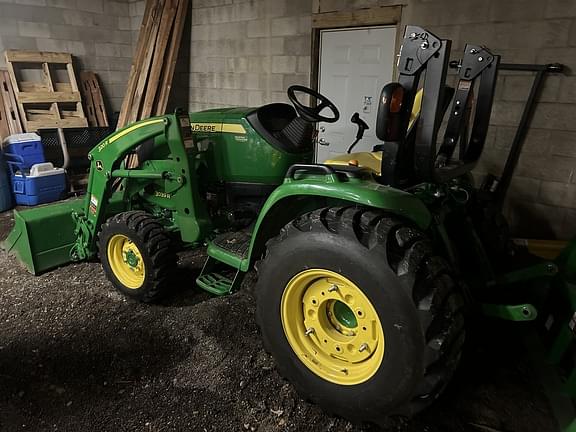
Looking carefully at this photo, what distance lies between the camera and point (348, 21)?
396 centimetres

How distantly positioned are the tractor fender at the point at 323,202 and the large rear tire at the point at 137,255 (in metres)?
0.61

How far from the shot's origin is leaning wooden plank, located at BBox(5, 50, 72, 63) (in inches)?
203

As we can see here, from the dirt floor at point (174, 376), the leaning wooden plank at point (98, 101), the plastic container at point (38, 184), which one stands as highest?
the leaning wooden plank at point (98, 101)

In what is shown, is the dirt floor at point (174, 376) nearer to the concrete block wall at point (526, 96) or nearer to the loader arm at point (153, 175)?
the loader arm at point (153, 175)

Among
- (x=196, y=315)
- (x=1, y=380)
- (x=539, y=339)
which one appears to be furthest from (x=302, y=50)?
(x=1, y=380)

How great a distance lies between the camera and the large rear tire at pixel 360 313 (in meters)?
1.45

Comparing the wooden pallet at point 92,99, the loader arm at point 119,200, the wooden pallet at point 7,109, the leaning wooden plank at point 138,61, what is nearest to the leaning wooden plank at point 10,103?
the wooden pallet at point 7,109

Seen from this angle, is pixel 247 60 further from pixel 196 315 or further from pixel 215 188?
pixel 196 315

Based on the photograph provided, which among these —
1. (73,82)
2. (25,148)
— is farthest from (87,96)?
(25,148)

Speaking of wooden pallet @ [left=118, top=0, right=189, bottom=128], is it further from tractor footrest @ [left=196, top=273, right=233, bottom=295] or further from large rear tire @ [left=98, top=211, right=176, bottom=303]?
tractor footrest @ [left=196, top=273, right=233, bottom=295]

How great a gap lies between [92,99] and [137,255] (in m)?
4.25

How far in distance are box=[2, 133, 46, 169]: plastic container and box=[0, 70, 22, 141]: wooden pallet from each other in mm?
333

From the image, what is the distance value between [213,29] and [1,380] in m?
4.62

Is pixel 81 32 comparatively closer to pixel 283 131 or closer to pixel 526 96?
pixel 283 131
